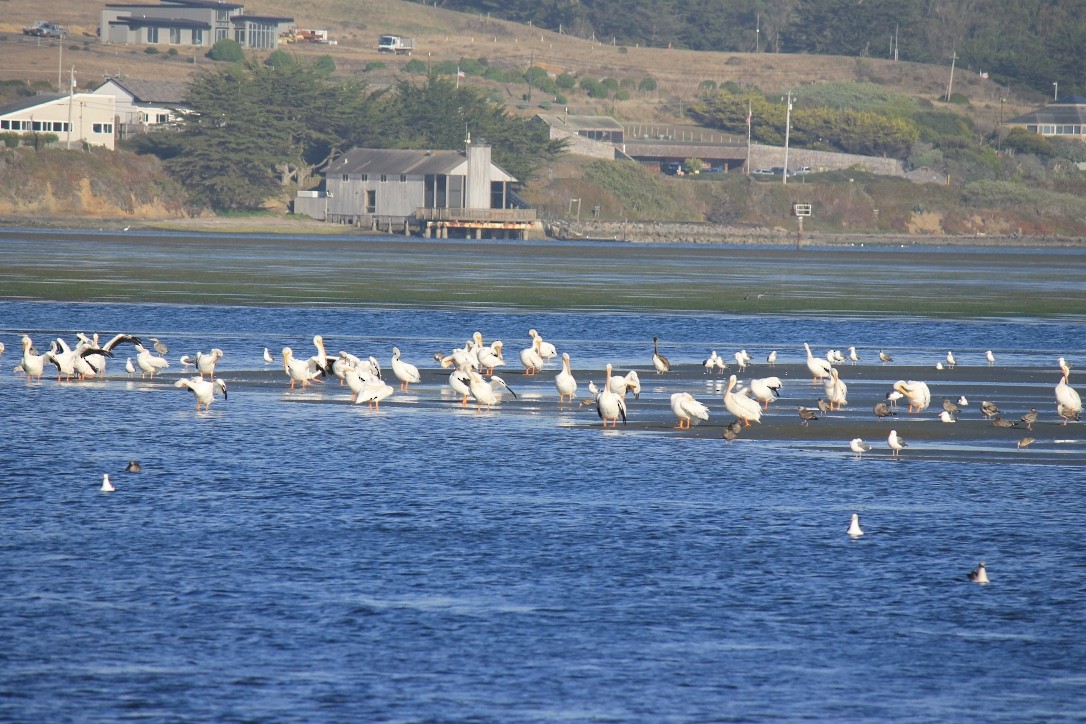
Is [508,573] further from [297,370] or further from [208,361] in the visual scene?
[208,361]

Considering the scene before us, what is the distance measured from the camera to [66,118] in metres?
140

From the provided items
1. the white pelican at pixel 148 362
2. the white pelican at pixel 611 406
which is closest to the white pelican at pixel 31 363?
the white pelican at pixel 148 362

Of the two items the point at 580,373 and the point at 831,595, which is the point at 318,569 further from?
the point at 580,373

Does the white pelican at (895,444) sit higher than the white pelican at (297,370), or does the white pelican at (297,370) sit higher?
the white pelican at (297,370)

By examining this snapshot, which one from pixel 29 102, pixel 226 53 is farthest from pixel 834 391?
pixel 226 53

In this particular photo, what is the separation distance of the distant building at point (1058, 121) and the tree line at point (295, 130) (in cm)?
7337

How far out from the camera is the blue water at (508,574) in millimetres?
14305

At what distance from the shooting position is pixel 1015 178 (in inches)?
7013

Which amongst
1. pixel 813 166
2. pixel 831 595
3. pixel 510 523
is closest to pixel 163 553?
pixel 510 523

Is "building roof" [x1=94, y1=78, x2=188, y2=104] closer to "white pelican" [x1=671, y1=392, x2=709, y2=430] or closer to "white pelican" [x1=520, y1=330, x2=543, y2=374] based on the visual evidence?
"white pelican" [x1=520, y1=330, x2=543, y2=374]

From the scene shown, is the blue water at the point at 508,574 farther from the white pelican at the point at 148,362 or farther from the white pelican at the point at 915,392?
the white pelican at the point at 915,392

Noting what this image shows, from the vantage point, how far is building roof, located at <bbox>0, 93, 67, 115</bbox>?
13875 centimetres

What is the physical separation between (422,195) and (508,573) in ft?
383

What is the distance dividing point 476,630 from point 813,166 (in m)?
165
